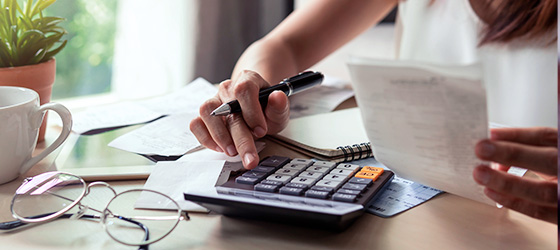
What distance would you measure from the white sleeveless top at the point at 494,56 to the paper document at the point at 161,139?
1.94 ft

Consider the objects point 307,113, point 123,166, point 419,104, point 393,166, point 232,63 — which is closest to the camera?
point 419,104

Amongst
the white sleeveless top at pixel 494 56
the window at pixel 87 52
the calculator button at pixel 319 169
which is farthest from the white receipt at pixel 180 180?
the window at pixel 87 52

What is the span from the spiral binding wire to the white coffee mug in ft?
1.14

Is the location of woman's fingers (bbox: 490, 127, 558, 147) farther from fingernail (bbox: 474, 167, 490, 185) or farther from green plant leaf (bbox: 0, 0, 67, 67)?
green plant leaf (bbox: 0, 0, 67, 67)

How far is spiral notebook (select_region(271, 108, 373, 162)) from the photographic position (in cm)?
68

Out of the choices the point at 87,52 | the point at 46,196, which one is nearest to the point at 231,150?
the point at 46,196

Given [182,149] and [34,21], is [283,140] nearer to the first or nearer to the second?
[182,149]

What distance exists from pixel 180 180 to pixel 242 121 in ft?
0.45

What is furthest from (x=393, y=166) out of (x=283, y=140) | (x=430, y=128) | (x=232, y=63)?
(x=232, y=63)

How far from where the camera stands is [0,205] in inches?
22.5

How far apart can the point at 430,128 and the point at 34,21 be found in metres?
0.55

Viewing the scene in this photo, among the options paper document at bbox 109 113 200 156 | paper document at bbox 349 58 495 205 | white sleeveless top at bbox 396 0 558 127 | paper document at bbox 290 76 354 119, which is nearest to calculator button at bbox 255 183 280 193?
paper document at bbox 349 58 495 205

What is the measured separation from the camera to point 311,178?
55 centimetres

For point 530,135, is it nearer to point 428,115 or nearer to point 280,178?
point 428,115
